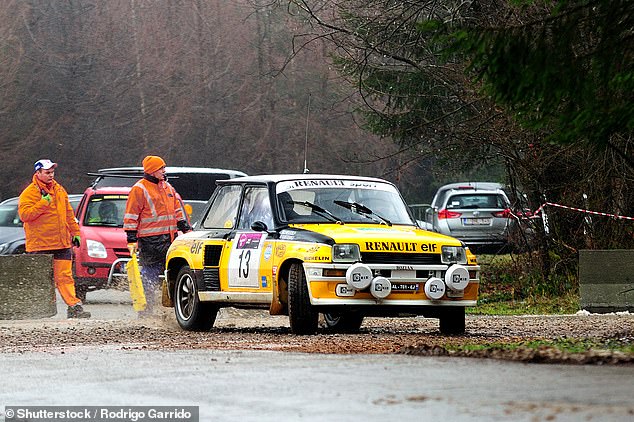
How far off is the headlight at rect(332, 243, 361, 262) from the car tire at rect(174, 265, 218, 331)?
7.91 feet

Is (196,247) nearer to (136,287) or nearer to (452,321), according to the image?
(136,287)

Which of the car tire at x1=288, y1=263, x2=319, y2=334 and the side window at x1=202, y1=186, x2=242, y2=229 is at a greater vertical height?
the side window at x1=202, y1=186, x2=242, y2=229

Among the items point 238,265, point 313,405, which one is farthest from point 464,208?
point 313,405

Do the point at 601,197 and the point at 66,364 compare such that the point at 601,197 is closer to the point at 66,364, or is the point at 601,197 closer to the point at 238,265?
the point at 238,265

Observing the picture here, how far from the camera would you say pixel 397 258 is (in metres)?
14.5

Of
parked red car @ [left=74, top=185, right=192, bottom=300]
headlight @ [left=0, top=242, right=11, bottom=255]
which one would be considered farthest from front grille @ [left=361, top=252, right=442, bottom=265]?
headlight @ [left=0, top=242, right=11, bottom=255]

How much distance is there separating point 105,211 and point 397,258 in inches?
452

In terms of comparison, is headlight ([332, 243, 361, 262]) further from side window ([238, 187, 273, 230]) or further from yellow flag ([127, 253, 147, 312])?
yellow flag ([127, 253, 147, 312])

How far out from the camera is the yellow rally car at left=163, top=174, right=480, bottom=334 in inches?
566

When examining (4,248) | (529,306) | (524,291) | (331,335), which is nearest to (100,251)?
(4,248)

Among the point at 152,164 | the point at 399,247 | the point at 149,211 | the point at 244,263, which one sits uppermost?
the point at 152,164

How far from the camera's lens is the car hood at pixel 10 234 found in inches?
1035

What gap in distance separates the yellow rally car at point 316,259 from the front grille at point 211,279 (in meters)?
0.01

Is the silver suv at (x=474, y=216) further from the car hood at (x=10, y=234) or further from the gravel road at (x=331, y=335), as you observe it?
the gravel road at (x=331, y=335)
